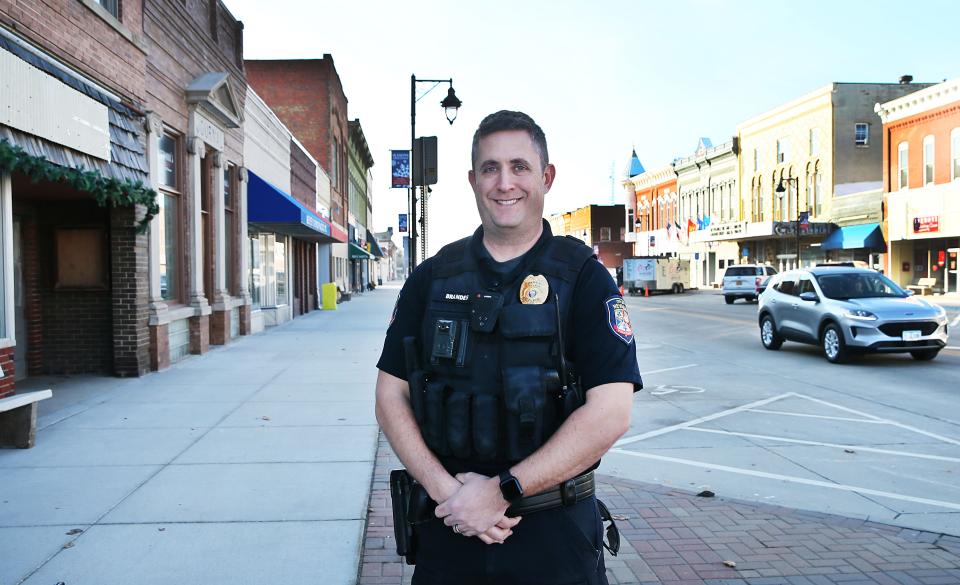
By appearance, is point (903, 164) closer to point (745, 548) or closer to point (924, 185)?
point (924, 185)

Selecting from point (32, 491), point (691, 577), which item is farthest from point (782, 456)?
point (32, 491)

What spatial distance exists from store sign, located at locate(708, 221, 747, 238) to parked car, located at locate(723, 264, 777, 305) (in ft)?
48.9

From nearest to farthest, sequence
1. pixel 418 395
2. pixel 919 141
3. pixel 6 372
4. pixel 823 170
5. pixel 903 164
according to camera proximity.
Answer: pixel 418 395
pixel 6 372
pixel 919 141
pixel 903 164
pixel 823 170

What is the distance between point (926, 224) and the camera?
34.2 meters

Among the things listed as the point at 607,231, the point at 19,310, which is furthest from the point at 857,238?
the point at 607,231

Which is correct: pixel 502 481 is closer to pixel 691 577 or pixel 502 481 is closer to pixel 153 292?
pixel 691 577

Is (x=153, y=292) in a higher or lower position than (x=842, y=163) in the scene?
lower

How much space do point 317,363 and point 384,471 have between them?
6894 mm

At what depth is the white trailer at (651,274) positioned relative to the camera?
45.3m

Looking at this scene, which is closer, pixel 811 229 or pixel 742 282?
pixel 742 282

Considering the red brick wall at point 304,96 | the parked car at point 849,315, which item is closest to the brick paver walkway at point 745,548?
the parked car at point 849,315

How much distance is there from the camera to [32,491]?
548 centimetres

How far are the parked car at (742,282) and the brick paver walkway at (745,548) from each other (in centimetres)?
2984

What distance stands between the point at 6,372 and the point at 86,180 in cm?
235
